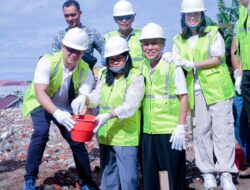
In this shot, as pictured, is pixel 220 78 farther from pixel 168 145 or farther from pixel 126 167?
pixel 126 167

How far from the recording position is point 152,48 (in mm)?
4512

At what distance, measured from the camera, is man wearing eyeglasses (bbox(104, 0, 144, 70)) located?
209 inches

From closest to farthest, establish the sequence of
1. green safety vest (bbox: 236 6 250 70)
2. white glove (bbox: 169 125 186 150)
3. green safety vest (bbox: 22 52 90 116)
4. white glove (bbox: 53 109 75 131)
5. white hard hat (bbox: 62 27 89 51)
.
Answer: white glove (bbox: 169 125 186 150), white glove (bbox: 53 109 75 131), white hard hat (bbox: 62 27 89 51), green safety vest (bbox: 22 52 90 116), green safety vest (bbox: 236 6 250 70)

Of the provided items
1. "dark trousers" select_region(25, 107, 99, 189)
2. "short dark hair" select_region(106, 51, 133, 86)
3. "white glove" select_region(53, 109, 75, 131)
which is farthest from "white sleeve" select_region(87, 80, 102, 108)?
"dark trousers" select_region(25, 107, 99, 189)

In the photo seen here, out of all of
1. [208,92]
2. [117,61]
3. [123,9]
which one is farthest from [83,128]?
[123,9]

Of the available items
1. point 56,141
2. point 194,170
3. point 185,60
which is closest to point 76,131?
point 185,60

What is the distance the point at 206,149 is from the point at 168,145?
2.64 ft

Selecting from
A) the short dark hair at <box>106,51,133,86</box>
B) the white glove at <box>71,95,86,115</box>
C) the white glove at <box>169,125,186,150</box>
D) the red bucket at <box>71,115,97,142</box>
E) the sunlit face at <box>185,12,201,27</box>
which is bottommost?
the white glove at <box>169,125,186,150</box>

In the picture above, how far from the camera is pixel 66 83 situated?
503 cm

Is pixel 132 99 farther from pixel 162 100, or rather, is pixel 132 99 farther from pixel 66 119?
pixel 66 119

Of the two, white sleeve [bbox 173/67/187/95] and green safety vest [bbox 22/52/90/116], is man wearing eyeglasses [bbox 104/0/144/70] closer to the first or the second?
green safety vest [bbox 22/52/90/116]

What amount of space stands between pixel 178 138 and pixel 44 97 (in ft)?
4.61

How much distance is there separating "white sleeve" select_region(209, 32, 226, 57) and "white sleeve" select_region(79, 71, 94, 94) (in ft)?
4.33

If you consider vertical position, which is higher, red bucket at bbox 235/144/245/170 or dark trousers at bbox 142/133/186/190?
dark trousers at bbox 142/133/186/190
